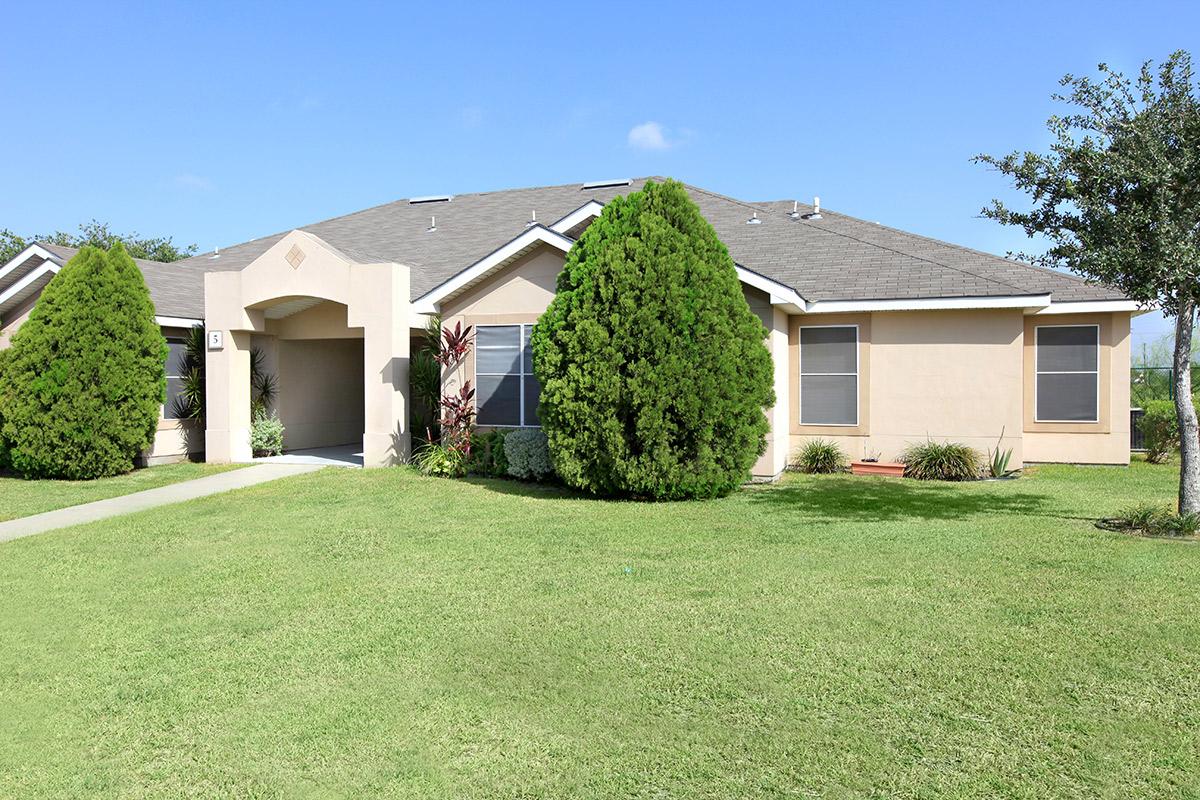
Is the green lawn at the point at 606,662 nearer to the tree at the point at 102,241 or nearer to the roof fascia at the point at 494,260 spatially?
the roof fascia at the point at 494,260

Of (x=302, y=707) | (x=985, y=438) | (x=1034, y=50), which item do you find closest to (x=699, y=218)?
(x=1034, y=50)

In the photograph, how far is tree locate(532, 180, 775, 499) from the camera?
11.8m

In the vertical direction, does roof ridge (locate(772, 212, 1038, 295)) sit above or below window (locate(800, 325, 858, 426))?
above

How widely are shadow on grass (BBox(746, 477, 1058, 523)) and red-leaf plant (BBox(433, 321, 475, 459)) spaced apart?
529cm

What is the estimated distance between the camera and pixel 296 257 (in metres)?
16.6

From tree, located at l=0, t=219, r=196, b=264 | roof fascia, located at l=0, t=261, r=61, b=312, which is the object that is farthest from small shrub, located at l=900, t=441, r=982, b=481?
tree, located at l=0, t=219, r=196, b=264

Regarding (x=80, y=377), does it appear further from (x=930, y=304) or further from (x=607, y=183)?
(x=930, y=304)

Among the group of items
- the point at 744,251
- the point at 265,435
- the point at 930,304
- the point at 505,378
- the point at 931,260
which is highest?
the point at 744,251

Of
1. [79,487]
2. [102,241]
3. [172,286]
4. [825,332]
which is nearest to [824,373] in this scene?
[825,332]

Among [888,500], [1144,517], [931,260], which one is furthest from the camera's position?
[931,260]

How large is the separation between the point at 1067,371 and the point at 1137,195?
749 centimetres

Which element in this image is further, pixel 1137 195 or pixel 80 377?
pixel 80 377

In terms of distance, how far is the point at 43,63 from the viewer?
60.6 ft

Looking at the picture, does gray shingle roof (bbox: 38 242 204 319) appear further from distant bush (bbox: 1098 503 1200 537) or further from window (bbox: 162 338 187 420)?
distant bush (bbox: 1098 503 1200 537)
